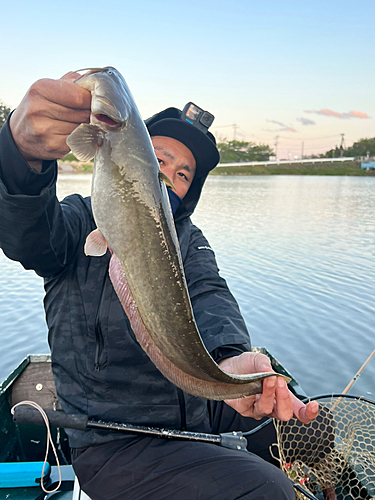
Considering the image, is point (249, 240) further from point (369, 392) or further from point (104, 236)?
point (104, 236)

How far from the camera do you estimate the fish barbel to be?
138cm

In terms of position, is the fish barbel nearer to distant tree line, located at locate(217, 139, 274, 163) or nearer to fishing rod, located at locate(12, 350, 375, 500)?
fishing rod, located at locate(12, 350, 375, 500)

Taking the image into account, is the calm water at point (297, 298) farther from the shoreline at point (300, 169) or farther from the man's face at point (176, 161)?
the shoreline at point (300, 169)

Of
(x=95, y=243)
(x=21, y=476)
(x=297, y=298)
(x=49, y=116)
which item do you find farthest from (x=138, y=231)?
(x=297, y=298)

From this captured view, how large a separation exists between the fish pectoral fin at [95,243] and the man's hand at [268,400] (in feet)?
2.95

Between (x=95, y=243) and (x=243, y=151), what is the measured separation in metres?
124

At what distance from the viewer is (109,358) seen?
7.32ft

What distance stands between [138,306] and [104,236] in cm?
30

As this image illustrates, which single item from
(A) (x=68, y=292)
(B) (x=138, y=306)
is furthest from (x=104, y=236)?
(A) (x=68, y=292)

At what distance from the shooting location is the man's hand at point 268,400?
1727mm

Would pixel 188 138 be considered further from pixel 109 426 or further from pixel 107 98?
pixel 109 426

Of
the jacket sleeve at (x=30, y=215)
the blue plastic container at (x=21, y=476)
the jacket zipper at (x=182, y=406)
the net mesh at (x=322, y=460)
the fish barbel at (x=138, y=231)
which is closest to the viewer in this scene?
the fish barbel at (x=138, y=231)

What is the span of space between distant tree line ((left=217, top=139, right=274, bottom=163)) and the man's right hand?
368 ft

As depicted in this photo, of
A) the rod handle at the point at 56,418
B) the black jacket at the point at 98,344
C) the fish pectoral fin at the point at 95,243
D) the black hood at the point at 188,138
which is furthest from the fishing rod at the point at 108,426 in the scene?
the black hood at the point at 188,138
